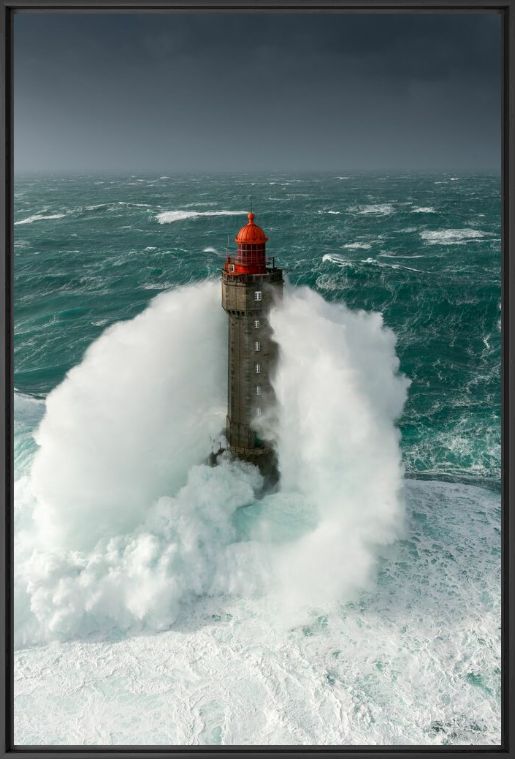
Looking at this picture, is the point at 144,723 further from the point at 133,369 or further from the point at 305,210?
the point at 305,210

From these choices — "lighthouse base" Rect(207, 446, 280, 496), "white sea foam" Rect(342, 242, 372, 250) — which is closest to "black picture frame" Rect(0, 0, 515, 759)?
"lighthouse base" Rect(207, 446, 280, 496)

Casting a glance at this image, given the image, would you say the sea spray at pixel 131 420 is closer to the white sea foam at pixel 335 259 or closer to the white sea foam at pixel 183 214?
the white sea foam at pixel 335 259

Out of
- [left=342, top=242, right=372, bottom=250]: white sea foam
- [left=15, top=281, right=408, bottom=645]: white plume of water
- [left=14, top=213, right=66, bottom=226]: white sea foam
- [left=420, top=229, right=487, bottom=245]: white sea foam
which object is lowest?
[left=15, top=281, right=408, bottom=645]: white plume of water

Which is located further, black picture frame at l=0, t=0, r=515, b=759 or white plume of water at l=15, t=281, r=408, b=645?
white plume of water at l=15, t=281, r=408, b=645

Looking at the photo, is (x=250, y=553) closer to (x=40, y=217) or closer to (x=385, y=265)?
(x=385, y=265)

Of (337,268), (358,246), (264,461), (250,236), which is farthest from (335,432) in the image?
(358,246)

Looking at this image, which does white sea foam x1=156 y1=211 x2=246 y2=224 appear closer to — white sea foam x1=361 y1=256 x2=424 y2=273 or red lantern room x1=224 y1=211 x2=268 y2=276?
white sea foam x1=361 y1=256 x2=424 y2=273
